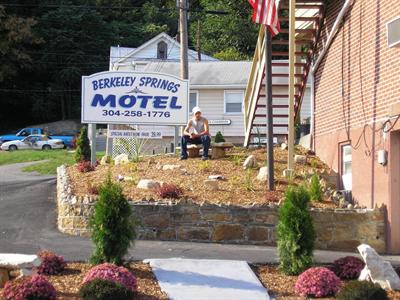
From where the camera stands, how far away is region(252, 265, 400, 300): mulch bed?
8844 millimetres

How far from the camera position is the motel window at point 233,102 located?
3225 cm

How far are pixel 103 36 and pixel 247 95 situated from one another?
45536 mm

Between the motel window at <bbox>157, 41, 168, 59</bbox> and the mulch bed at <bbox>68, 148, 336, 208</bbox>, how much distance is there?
3035 centimetres

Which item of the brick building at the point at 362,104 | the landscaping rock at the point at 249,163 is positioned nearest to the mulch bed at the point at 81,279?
the brick building at the point at 362,104

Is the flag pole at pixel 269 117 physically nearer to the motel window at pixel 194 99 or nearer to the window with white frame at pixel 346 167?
the window with white frame at pixel 346 167

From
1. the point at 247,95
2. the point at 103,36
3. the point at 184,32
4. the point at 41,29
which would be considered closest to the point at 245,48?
the point at 103,36

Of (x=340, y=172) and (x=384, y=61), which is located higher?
(x=384, y=61)

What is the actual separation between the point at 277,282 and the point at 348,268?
112 cm

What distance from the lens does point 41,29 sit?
6178 centimetres

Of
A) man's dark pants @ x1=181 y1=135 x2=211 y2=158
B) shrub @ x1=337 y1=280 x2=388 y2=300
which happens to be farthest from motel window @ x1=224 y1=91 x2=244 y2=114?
shrub @ x1=337 y1=280 x2=388 y2=300

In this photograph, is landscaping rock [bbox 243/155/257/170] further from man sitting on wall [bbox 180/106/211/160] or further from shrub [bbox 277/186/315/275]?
shrub [bbox 277/186/315/275]

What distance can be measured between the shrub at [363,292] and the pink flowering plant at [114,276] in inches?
103

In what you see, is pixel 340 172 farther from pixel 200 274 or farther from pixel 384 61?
pixel 200 274

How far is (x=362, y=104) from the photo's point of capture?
14.1 metres
